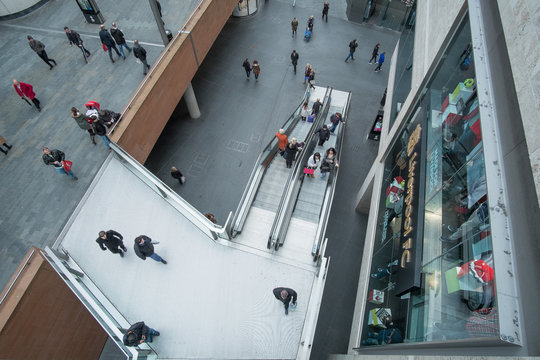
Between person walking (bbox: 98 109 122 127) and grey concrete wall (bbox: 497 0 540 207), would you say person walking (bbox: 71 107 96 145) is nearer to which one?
person walking (bbox: 98 109 122 127)

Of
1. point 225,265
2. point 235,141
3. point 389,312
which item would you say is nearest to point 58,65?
point 235,141

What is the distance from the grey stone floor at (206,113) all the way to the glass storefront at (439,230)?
11.7 feet

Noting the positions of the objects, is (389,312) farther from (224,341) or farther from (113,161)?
(113,161)

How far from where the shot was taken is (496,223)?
3.90 metres

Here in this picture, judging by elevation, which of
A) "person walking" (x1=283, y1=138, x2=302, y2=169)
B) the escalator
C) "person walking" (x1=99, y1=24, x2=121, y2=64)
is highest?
"person walking" (x1=99, y1=24, x2=121, y2=64)

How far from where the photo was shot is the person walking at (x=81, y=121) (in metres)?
8.45

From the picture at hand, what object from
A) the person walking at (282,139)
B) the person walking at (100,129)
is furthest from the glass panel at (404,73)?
the person walking at (100,129)

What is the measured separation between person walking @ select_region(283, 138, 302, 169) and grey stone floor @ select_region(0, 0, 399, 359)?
10.9 feet

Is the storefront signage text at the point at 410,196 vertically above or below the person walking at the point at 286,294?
above

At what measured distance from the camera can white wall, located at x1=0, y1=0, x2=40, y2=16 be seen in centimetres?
1202

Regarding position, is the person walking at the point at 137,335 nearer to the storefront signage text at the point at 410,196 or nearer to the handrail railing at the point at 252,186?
the handrail railing at the point at 252,186

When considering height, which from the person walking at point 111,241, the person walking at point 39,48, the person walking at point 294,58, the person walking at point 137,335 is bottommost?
the person walking at point 137,335

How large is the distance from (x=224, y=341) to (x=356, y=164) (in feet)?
32.0

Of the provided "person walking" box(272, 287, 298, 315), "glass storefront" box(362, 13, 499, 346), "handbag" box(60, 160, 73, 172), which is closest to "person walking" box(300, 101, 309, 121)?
"glass storefront" box(362, 13, 499, 346)
